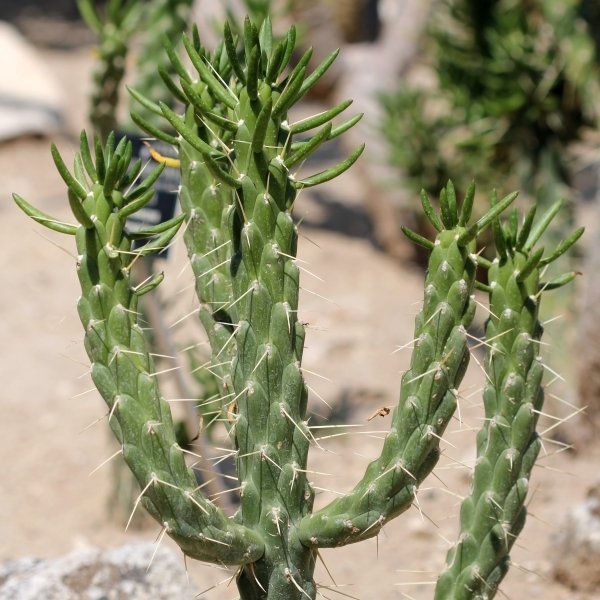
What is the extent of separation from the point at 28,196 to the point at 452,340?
19.6 ft

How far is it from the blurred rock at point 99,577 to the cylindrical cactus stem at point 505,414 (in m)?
0.84

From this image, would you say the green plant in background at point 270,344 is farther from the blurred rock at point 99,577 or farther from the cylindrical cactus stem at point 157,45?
the cylindrical cactus stem at point 157,45

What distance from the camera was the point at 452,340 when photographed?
170 centimetres

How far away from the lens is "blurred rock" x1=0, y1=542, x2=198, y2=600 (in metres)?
2.42

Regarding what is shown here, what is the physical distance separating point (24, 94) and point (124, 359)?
7857mm

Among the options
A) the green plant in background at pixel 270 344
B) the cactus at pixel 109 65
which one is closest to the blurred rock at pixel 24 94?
the cactus at pixel 109 65

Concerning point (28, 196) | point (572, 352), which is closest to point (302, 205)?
point (28, 196)

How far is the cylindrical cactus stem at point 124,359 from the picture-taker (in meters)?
1.64

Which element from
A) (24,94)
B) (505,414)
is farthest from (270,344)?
(24,94)

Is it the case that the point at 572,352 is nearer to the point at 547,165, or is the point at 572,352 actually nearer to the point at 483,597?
the point at 547,165

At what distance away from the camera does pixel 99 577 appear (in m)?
2.49

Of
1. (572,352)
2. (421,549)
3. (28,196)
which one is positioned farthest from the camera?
(28,196)

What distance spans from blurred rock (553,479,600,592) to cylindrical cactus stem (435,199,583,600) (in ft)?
4.38

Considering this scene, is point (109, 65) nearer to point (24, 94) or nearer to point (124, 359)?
point (124, 359)
